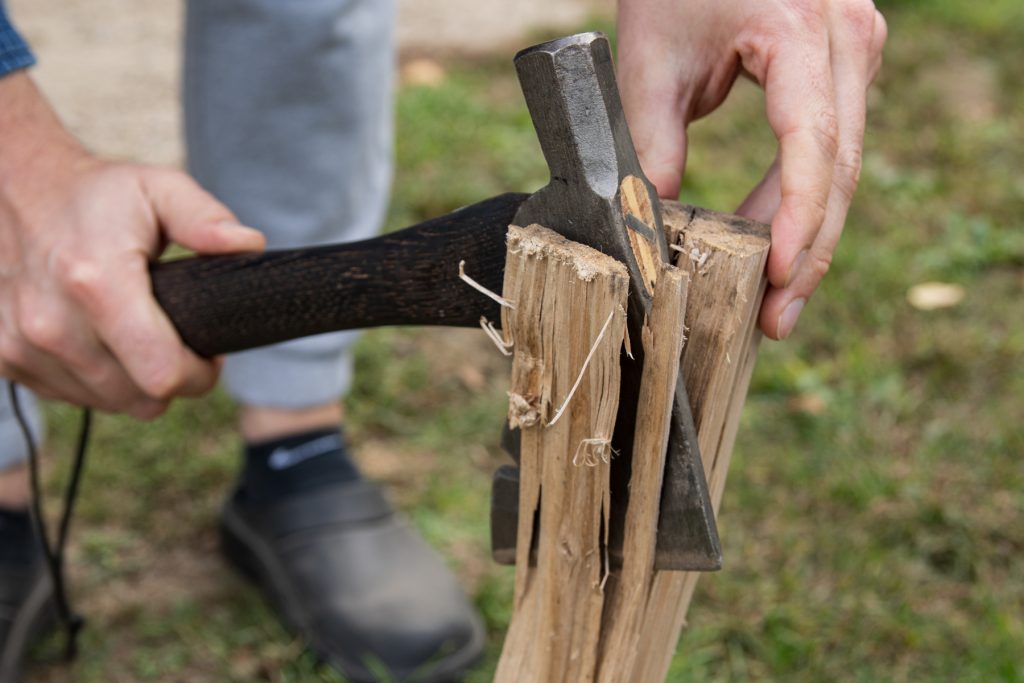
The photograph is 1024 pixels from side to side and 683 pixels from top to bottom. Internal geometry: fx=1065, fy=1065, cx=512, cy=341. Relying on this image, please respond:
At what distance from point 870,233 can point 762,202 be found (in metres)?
1.95

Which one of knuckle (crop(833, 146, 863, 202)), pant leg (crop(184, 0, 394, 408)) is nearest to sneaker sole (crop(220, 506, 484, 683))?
pant leg (crop(184, 0, 394, 408))

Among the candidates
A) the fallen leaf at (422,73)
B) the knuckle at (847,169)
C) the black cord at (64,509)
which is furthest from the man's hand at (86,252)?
the fallen leaf at (422,73)

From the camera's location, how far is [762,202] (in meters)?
1.13

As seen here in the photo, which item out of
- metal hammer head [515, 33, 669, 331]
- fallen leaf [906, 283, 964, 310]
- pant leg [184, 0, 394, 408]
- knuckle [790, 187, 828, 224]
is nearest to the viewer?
metal hammer head [515, 33, 669, 331]

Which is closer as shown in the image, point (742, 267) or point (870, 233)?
point (742, 267)

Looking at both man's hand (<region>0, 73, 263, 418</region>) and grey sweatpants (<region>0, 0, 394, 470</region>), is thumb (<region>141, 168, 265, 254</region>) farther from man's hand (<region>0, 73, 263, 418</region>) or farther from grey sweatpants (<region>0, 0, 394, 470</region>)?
grey sweatpants (<region>0, 0, 394, 470</region>)

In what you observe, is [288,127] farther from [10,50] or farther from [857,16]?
[857,16]

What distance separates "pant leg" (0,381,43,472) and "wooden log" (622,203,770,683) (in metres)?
1.21

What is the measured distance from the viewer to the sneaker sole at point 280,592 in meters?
1.82

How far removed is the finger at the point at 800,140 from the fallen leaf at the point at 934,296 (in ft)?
5.70

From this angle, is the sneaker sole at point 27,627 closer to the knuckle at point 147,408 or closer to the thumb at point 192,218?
the knuckle at point 147,408

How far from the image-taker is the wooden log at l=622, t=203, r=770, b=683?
3.18 feet

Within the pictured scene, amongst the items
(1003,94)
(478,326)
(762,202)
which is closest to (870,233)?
(1003,94)

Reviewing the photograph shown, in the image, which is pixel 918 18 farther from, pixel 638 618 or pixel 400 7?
pixel 638 618
